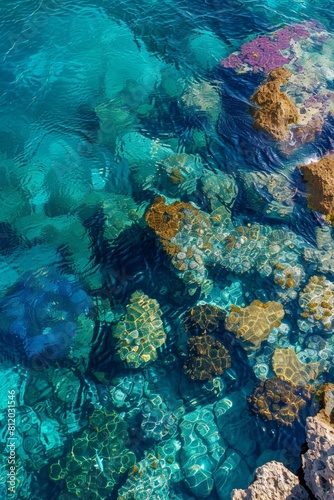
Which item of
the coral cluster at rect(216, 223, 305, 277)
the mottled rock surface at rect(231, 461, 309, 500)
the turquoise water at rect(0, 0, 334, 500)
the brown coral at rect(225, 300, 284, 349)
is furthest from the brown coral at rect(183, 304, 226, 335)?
the mottled rock surface at rect(231, 461, 309, 500)

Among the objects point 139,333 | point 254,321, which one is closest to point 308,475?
point 254,321

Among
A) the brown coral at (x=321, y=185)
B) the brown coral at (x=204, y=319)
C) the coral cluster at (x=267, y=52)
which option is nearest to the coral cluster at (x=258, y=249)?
the brown coral at (x=321, y=185)

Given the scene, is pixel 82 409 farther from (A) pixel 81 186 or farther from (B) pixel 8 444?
(A) pixel 81 186

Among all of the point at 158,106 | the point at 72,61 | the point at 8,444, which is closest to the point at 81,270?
the point at 8,444

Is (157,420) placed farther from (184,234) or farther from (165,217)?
(165,217)

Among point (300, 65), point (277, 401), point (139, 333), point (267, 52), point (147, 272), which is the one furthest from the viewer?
point (267, 52)

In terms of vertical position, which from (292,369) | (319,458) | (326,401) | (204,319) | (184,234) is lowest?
(292,369)
